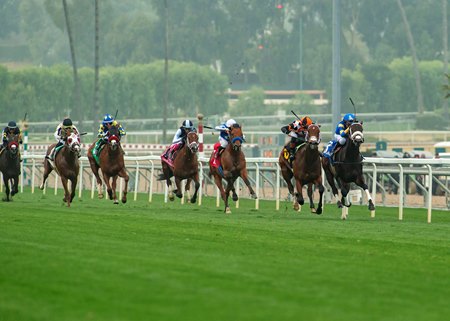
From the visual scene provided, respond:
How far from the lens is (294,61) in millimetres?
121375

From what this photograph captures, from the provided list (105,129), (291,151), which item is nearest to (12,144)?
(105,129)

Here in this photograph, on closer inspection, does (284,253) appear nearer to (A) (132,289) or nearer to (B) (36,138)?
(A) (132,289)

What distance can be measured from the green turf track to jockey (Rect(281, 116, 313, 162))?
4.08 meters

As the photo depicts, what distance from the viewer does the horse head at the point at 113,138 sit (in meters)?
23.9

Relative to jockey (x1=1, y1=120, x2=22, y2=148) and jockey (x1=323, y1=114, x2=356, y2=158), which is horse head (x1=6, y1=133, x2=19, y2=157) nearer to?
jockey (x1=1, y1=120, x2=22, y2=148)

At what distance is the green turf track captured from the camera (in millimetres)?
9086

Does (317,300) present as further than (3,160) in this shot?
No

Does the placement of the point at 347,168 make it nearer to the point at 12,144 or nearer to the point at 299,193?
the point at 299,193

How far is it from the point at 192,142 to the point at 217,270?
12679 millimetres

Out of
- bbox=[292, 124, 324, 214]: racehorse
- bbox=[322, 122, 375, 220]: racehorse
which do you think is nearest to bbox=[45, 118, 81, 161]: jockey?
bbox=[292, 124, 324, 214]: racehorse

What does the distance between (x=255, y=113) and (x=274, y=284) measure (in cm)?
10042

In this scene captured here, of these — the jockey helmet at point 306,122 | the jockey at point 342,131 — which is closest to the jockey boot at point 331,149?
the jockey at point 342,131

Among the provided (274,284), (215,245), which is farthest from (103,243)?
(274,284)

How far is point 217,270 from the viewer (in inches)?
435
